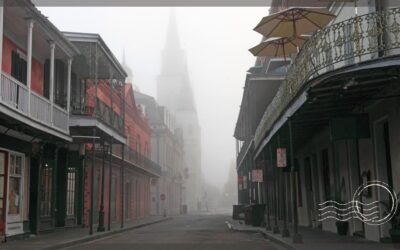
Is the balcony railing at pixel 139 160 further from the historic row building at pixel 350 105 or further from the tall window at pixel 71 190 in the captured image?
the historic row building at pixel 350 105

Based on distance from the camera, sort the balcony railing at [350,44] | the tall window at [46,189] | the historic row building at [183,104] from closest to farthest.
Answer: the balcony railing at [350,44], the tall window at [46,189], the historic row building at [183,104]

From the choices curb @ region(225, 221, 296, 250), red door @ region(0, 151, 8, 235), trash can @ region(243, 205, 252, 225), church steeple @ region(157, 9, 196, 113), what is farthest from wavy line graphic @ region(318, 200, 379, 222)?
church steeple @ region(157, 9, 196, 113)

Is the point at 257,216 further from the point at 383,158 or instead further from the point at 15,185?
the point at 383,158

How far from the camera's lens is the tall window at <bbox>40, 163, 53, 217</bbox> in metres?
21.5

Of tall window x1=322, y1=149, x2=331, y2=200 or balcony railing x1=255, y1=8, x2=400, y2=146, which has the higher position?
balcony railing x1=255, y1=8, x2=400, y2=146

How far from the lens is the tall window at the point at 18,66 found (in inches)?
732

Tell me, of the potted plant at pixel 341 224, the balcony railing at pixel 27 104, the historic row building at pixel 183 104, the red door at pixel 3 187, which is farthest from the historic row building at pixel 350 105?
the historic row building at pixel 183 104

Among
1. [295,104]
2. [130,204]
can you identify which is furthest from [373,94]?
[130,204]

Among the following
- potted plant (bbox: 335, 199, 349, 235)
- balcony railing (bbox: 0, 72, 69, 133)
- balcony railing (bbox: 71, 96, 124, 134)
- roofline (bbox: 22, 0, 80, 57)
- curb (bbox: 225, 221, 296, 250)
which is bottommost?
curb (bbox: 225, 221, 296, 250)

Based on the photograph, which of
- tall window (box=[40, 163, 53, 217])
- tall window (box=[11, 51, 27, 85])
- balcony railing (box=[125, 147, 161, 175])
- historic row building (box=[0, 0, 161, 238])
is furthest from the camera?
balcony railing (box=[125, 147, 161, 175])

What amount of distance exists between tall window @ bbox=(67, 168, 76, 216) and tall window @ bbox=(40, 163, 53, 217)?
301 cm

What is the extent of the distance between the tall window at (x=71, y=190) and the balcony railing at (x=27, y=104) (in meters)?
5.69

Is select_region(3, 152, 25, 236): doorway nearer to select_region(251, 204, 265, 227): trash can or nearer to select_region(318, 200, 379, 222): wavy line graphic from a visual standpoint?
select_region(318, 200, 379, 222): wavy line graphic

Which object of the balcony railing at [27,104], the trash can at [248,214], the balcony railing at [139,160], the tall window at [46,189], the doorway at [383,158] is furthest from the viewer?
the balcony railing at [139,160]
